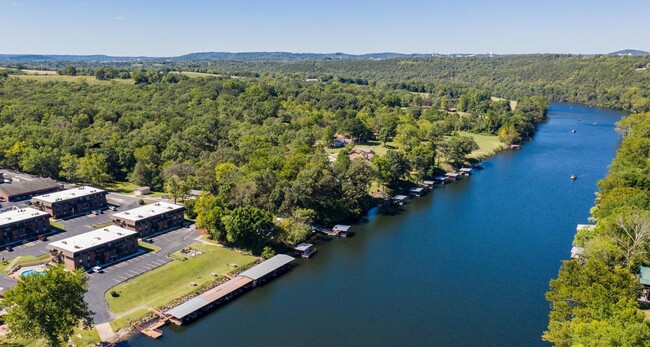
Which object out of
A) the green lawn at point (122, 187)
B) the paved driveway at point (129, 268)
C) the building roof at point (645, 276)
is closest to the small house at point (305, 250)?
the paved driveway at point (129, 268)

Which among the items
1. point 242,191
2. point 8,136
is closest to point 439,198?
point 242,191

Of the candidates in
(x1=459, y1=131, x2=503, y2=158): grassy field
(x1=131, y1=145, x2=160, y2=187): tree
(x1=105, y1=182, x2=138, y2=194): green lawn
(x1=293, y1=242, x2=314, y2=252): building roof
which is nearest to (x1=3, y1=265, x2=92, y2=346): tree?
(x1=293, y1=242, x2=314, y2=252): building roof

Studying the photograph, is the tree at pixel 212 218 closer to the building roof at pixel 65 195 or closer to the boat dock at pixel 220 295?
the boat dock at pixel 220 295

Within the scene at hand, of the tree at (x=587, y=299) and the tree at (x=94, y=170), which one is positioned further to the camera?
the tree at (x=94, y=170)

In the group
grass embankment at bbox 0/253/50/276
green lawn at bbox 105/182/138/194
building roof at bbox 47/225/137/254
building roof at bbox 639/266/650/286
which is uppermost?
building roof at bbox 639/266/650/286

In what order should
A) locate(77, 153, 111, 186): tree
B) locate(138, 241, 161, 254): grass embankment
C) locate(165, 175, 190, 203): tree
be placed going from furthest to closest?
1. locate(77, 153, 111, 186): tree
2. locate(165, 175, 190, 203): tree
3. locate(138, 241, 161, 254): grass embankment

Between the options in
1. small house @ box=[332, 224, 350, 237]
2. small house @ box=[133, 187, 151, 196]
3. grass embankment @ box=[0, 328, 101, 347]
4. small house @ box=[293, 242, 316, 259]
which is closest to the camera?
grass embankment @ box=[0, 328, 101, 347]

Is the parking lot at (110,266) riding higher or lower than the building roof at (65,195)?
lower

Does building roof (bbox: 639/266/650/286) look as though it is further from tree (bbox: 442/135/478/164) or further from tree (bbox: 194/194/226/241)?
tree (bbox: 442/135/478/164)
